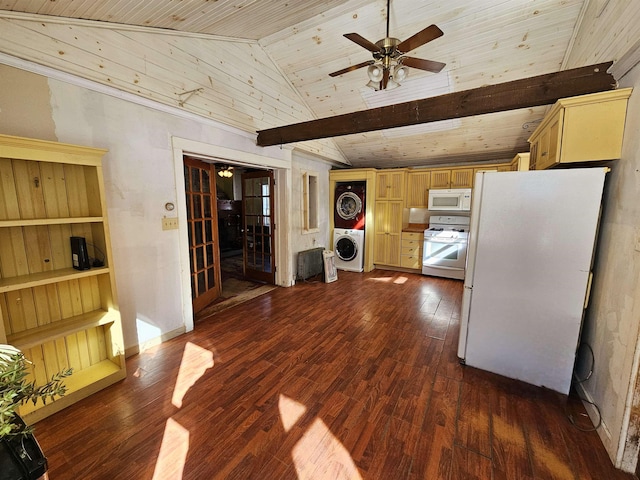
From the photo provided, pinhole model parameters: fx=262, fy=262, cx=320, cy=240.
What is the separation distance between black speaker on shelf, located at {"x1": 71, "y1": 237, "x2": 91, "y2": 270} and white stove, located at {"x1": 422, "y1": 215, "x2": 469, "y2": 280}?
187 inches

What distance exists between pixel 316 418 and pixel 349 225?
3995 millimetres

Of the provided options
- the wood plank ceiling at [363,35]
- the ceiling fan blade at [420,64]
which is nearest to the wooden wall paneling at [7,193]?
the wood plank ceiling at [363,35]

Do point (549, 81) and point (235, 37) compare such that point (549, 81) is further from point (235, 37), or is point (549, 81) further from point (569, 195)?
point (235, 37)

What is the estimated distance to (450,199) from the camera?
187 inches

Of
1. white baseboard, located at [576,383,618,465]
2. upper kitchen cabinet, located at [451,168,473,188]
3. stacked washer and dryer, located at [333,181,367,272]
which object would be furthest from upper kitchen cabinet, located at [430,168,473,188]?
white baseboard, located at [576,383,618,465]

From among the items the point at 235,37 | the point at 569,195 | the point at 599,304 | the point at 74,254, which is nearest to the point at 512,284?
the point at 599,304

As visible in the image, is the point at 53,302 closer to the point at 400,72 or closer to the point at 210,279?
the point at 210,279

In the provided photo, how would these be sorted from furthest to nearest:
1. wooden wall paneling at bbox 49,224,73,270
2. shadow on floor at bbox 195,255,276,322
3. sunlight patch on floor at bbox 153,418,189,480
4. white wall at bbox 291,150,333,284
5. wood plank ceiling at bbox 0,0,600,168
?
white wall at bbox 291,150,333,284 → shadow on floor at bbox 195,255,276,322 → wood plank ceiling at bbox 0,0,600,168 → wooden wall paneling at bbox 49,224,73,270 → sunlight patch on floor at bbox 153,418,189,480

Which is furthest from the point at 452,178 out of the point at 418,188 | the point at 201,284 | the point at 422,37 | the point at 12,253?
the point at 12,253

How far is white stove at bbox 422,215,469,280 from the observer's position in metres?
4.62

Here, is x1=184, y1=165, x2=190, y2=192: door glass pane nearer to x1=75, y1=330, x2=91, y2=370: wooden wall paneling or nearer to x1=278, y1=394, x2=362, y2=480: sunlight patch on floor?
x1=75, y1=330, x2=91, y2=370: wooden wall paneling

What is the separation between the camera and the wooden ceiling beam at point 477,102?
1843mm

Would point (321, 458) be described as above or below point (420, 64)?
below

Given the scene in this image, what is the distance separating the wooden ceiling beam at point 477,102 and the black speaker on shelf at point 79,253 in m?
2.26
